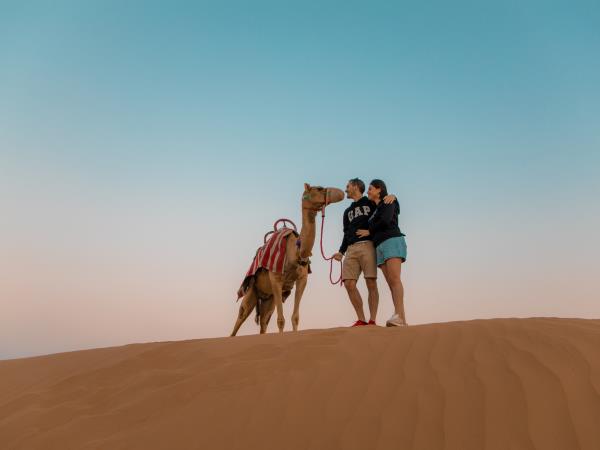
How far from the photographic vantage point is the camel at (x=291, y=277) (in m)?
7.98

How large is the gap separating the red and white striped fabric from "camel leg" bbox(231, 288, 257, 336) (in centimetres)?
101

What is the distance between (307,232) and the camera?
8234 mm

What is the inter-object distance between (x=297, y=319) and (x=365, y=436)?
5472 millimetres

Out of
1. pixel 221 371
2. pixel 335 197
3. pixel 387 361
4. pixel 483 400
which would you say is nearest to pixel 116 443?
pixel 221 371

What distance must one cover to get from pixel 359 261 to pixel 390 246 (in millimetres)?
601

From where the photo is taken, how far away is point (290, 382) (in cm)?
440

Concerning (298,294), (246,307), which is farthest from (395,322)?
(246,307)

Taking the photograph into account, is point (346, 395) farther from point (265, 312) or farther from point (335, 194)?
point (265, 312)

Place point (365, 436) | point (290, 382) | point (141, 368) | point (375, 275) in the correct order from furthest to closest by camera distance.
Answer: point (375, 275) → point (141, 368) → point (290, 382) → point (365, 436)

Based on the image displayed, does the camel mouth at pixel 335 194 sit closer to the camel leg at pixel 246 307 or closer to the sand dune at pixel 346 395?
the sand dune at pixel 346 395

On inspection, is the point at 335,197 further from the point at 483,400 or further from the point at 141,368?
the point at 483,400

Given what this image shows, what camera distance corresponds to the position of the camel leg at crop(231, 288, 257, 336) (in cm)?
1020

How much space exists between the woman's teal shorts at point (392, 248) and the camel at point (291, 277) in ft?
4.20

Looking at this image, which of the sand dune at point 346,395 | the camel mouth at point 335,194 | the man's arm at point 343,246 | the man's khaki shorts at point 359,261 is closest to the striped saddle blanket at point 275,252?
the camel mouth at point 335,194
